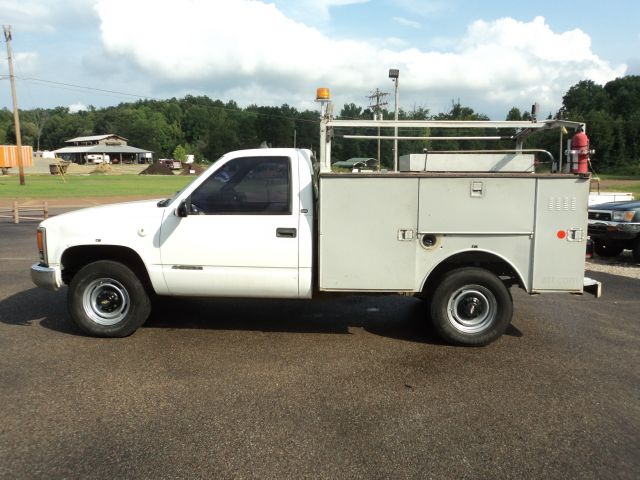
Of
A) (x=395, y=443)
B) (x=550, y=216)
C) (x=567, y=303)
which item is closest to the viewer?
(x=395, y=443)

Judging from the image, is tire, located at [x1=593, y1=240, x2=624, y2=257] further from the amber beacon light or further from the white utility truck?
the amber beacon light

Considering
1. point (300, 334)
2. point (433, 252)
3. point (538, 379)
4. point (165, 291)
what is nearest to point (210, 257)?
point (165, 291)

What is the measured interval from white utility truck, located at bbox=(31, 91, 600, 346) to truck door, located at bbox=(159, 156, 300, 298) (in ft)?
0.03

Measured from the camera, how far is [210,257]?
5449 millimetres

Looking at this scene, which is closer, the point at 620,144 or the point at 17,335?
the point at 17,335

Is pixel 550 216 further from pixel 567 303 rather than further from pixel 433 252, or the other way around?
pixel 567 303

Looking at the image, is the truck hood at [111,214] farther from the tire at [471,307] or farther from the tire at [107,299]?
the tire at [471,307]

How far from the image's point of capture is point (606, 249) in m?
11.6

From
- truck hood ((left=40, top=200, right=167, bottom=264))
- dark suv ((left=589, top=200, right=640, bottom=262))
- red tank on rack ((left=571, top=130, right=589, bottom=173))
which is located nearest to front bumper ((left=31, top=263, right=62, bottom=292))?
truck hood ((left=40, top=200, right=167, bottom=264))

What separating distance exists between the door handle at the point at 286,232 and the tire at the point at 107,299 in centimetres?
158

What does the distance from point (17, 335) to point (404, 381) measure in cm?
413

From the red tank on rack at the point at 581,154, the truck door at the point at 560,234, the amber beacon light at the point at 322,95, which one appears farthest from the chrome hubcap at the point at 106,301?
the red tank on rack at the point at 581,154

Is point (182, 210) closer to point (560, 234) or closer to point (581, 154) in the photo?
point (560, 234)

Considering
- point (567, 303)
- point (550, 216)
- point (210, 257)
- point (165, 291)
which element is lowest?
point (567, 303)
